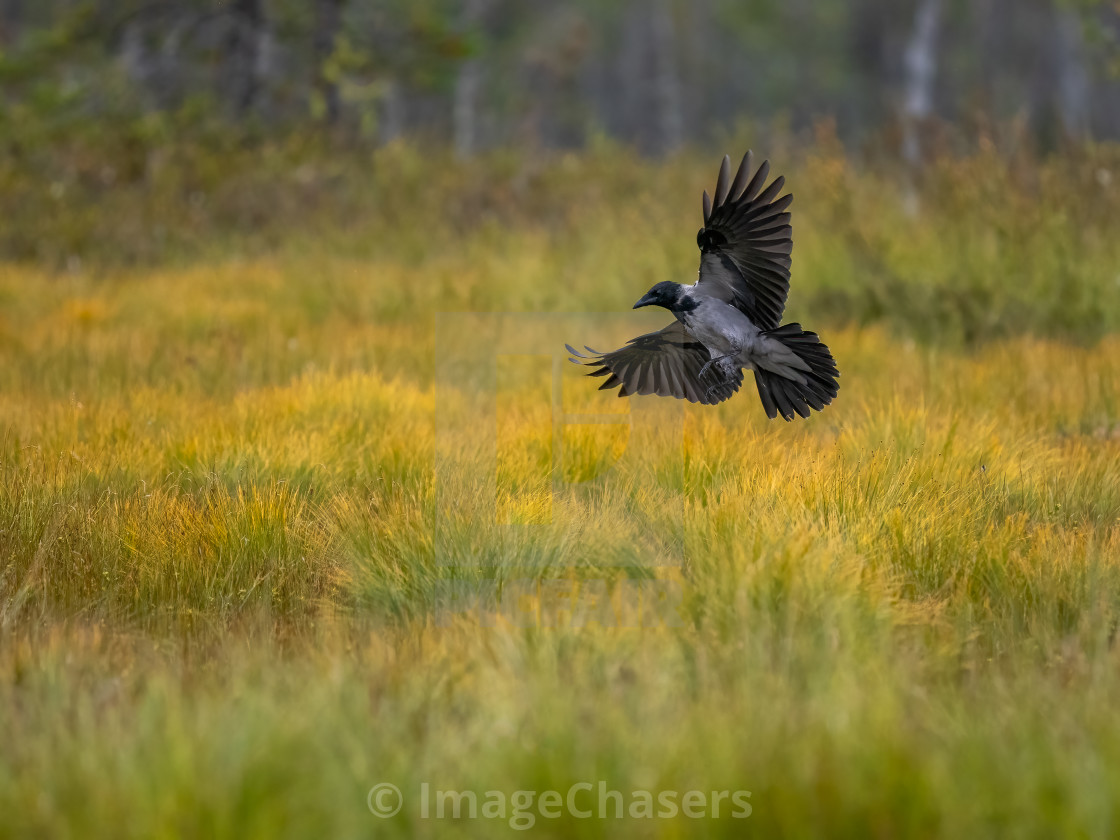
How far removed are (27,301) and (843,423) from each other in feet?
16.7

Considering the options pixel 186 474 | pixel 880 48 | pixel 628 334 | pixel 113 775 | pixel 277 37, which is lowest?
pixel 113 775

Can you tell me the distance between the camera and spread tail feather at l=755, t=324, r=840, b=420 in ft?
10.1

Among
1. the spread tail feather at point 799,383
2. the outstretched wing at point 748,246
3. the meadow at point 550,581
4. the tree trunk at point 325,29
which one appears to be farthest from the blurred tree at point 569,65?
the outstretched wing at point 748,246

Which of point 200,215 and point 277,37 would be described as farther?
point 277,37

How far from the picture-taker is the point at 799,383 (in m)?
3.23

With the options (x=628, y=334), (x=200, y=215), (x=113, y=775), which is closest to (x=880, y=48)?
(x=200, y=215)

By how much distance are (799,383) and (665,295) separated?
49 cm

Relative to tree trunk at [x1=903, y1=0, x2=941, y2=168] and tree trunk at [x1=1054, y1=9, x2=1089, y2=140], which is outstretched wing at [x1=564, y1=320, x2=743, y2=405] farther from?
tree trunk at [x1=1054, y1=9, x2=1089, y2=140]

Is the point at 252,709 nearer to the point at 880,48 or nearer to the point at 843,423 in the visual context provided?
the point at 843,423

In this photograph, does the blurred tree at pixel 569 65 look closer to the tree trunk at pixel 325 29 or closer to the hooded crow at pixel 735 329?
the tree trunk at pixel 325 29

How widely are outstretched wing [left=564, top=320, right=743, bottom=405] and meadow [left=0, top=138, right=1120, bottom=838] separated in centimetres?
20

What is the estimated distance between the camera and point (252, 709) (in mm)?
1667

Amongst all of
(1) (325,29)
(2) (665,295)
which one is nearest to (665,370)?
(2) (665,295)

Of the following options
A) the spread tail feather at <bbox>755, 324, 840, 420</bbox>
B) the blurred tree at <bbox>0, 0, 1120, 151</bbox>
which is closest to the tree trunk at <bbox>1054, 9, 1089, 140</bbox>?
the blurred tree at <bbox>0, 0, 1120, 151</bbox>
